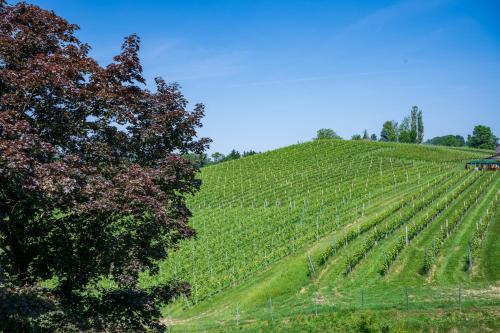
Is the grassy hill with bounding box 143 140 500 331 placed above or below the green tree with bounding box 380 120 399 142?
below

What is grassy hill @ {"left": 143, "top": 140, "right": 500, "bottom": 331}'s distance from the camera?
85.8ft

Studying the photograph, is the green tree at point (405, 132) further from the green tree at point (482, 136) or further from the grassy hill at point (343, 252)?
the grassy hill at point (343, 252)

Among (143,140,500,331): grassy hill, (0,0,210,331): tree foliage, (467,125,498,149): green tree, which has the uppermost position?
(467,125,498,149): green tree

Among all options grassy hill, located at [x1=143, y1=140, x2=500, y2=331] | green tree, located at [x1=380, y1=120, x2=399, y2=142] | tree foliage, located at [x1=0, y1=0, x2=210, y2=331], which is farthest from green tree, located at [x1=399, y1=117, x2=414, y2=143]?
tree foliage, located at [x1=0, y1=0, x2=210, y2=331]

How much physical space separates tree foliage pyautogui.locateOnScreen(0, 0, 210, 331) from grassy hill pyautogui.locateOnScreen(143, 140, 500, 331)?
29.2 feet

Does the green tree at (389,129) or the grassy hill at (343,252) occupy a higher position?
the green tree at (389,129)

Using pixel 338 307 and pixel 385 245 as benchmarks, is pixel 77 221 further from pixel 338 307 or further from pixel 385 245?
pixel 385 245

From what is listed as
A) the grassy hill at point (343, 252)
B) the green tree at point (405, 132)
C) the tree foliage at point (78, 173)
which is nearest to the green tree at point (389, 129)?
the green tree at point (405, 132)

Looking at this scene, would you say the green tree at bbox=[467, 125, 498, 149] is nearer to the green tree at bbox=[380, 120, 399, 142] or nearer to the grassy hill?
the green tree at bbox=[380, 120, 399, 142]

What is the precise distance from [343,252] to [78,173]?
2947 centimetres

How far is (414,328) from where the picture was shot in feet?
71.8

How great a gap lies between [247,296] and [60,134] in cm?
2274

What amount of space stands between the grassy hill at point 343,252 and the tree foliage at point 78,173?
8.90 meters

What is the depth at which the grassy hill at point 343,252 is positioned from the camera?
1030 inches
